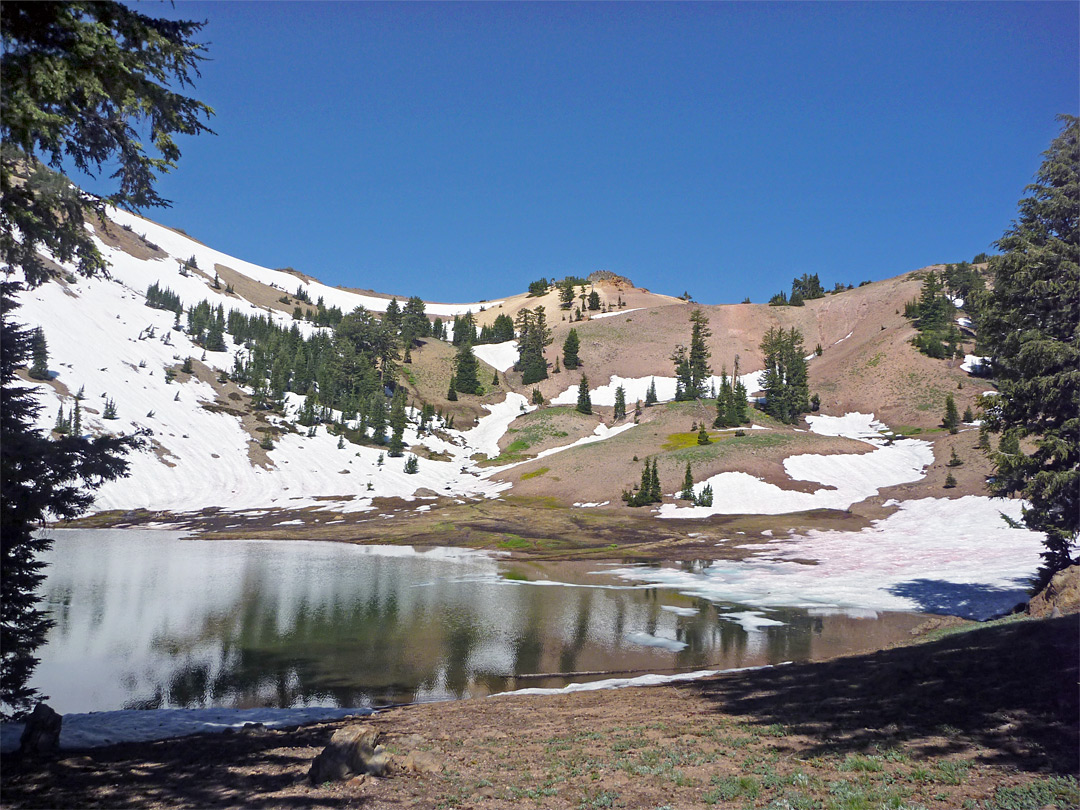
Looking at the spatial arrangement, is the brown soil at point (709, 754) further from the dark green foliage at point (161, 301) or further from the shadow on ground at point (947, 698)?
the dark green foliage at point (161, 301)

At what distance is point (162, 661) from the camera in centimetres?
1945

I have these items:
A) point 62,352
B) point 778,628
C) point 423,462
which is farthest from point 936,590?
point 62,352

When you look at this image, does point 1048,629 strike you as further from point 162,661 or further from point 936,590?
point 162,661

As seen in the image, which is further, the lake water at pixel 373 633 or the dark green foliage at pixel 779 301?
the dark green foliage at pixel 779 301

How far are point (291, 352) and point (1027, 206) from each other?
381 feet

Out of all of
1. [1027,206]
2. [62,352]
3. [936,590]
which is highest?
[62,352]

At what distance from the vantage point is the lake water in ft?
57.1

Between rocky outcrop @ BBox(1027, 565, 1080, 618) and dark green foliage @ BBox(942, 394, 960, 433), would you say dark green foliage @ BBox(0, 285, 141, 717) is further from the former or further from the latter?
dark green foliage @ BBox(942, 394, 960, 433)

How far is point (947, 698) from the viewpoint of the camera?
1059 cm

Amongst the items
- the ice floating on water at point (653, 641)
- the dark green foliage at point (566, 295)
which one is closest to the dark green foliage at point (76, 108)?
the ice floating on water at point (653, 641)

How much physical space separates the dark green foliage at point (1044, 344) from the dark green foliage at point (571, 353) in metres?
105

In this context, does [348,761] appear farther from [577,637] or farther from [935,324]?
[935,324]

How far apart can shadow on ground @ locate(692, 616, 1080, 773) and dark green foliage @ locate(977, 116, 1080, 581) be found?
251 inches

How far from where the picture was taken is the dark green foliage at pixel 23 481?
10898 mm
